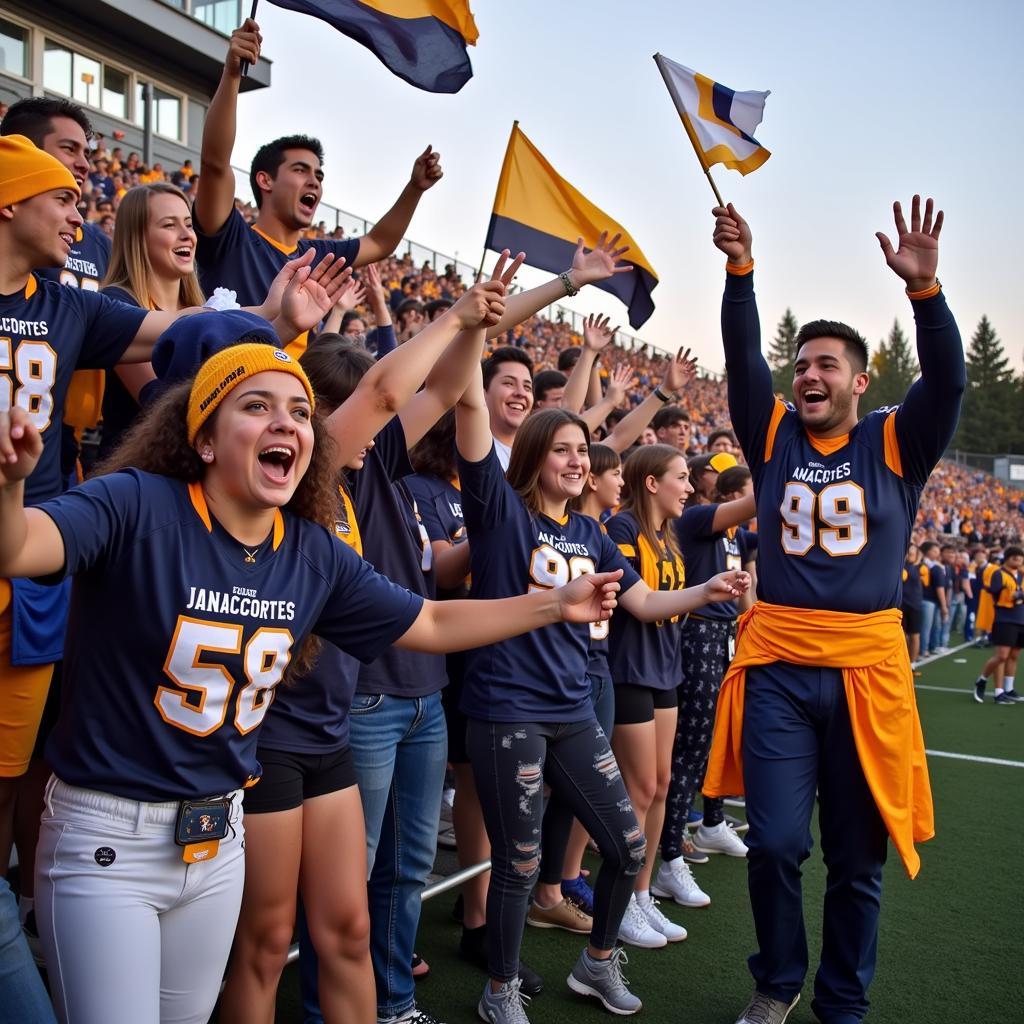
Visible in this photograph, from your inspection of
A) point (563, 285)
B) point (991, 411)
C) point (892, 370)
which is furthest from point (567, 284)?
point (892, 370)

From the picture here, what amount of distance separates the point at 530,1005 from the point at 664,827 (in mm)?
1580

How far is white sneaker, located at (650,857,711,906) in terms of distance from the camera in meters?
4.91

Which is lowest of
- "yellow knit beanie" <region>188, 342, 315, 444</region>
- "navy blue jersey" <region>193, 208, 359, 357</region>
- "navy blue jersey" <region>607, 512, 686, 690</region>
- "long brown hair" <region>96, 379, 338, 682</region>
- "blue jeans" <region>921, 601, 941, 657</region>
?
"blue jeans" <region>921, 601, 941, 657</region>

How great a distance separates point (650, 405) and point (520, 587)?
2.29m

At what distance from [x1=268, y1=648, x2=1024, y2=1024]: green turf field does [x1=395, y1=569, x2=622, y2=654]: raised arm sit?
68.0 inches

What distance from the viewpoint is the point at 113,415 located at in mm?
3496

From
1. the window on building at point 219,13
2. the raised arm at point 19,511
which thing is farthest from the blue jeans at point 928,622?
the window on building at point 219,13

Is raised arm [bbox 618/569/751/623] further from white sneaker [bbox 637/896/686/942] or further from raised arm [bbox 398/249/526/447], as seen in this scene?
white sneaker [bbox 637/896/686/942]

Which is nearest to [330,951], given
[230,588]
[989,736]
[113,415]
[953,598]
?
[230,588]

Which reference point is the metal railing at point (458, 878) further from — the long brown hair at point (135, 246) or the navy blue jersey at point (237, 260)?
the long brown hair at point (135, 246)

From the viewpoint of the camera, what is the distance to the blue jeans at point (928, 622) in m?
18.6

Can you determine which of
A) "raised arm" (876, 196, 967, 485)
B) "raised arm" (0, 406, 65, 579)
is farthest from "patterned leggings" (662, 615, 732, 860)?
"raised arm" (0, 406, 65, 579)

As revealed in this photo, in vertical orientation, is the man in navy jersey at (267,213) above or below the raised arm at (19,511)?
above

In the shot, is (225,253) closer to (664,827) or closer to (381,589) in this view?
(381,589)
